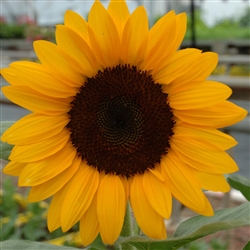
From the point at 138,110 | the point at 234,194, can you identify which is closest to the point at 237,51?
the point at 234,194

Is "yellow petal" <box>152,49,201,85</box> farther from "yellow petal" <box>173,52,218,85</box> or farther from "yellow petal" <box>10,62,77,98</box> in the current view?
"yellow petal" <box>10,62,77,98</box>

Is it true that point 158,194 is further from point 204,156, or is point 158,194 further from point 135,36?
point 135,36

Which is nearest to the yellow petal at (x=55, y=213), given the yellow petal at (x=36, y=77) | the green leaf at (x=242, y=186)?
the yellow petal at (x=36, y=77)

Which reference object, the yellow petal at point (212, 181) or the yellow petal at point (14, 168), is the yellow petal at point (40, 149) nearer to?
the yellow petal at point (14, 168)

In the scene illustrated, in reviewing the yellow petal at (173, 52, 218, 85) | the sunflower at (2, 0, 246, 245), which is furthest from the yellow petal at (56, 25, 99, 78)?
the yellow petal at (173, 52, 218, 85)

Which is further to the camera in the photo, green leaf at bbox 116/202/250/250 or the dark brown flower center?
the dark brown flower center

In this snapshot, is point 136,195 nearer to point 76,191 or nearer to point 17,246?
point 76,191
